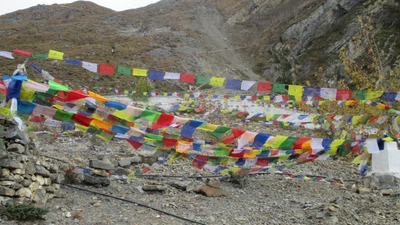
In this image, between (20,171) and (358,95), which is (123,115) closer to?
(20,171)

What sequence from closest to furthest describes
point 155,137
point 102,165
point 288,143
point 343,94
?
point 155,137 < point 288,143 < point 102,165 < point 343,94

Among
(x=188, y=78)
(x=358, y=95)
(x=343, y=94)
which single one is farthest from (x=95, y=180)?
(x=358, y=95)

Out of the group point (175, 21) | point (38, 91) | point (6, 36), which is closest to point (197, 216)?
point (38, 91)

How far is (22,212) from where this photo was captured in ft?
18.9

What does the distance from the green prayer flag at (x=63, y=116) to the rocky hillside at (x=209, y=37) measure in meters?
30.6

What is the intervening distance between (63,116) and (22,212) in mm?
1802

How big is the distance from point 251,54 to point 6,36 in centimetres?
4252

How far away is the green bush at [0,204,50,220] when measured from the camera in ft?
18.8

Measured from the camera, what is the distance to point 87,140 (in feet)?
43.0

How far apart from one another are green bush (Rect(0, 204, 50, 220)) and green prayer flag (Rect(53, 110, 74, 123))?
1603 mm

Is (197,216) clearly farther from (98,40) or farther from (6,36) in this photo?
(6,36)

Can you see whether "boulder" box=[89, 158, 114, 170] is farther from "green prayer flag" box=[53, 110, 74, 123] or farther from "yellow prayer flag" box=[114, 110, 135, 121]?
"yellow prayer flag" box=[114, 110, 135, 121]

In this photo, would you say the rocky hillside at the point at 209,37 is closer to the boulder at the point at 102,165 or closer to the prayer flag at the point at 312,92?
the prayer flag at the point at 312,92

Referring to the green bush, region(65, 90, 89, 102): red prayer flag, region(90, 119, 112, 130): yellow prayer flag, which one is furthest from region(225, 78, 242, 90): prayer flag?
the green bush
